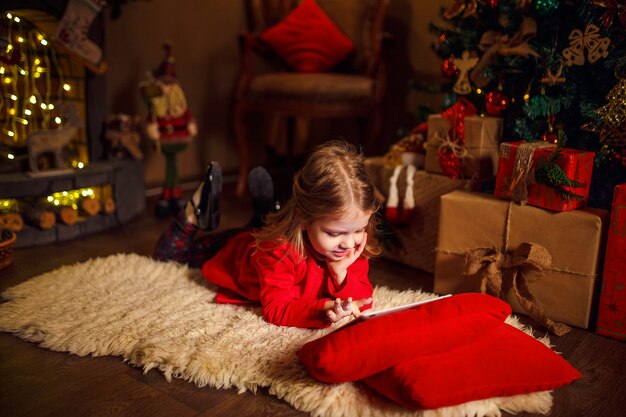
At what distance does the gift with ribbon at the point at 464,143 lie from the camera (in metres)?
1.87

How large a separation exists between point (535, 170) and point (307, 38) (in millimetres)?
1644

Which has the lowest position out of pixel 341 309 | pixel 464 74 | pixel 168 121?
pixel 341 309

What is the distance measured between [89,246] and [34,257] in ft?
0.67

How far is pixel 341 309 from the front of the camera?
132cm

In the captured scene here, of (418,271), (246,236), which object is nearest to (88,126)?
(246,236)

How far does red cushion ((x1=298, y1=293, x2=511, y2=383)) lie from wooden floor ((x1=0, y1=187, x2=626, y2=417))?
12 centimetres

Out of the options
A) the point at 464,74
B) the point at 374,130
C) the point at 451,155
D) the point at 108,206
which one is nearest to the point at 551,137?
the point at 451,155

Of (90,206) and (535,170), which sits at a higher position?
(535,170)

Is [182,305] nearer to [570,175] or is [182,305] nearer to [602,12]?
[570,175]

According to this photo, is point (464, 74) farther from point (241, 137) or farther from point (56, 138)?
point (56, 138)

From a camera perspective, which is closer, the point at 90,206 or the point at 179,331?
the point at 179,331

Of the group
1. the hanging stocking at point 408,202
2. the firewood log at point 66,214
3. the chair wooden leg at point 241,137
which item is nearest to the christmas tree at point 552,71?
→ the hanging stocking at point 408,202

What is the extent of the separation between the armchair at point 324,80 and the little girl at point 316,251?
122cm

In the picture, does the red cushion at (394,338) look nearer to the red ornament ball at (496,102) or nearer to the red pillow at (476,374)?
the red pillow at (476,374)
